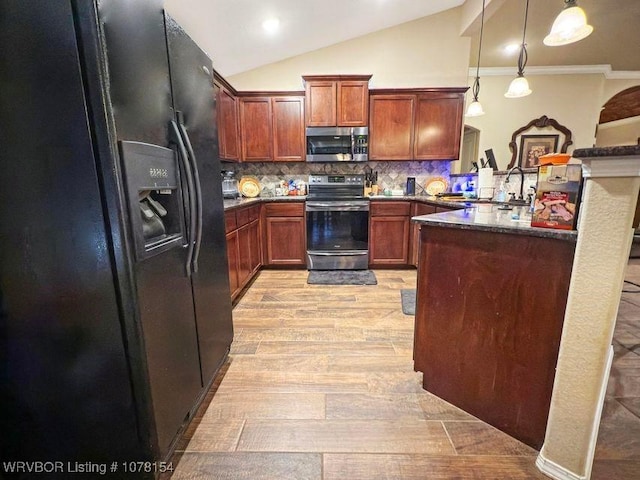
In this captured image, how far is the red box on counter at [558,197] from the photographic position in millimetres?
1048

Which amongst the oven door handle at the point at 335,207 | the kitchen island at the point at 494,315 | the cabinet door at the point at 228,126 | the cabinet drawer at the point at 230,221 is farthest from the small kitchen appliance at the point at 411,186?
the kitchen island at the point at 494,315

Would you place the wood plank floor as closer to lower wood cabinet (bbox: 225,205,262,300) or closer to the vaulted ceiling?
lower wood cabinet (bbox: 225,205,262,300)

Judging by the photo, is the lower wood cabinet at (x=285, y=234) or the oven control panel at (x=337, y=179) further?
the oven control panel at (x=337, y=179)

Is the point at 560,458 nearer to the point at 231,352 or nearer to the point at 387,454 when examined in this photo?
the point at 387,454

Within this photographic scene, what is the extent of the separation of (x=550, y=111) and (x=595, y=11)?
2140 mm

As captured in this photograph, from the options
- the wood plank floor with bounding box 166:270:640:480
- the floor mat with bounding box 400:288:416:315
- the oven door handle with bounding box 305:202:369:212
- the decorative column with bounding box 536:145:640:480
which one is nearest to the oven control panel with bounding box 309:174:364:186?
the oven door handle with bounding box 305:202:369:212

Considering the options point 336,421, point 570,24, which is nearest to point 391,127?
point 570,24

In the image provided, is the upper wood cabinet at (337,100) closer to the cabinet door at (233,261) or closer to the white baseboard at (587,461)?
the cabinet door at (233,261)

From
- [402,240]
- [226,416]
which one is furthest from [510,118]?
[226,416]

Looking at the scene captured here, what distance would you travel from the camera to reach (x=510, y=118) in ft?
17.2

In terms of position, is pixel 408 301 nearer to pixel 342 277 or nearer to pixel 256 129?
pixel 342 277

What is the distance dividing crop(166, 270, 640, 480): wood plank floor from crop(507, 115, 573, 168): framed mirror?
164 inches

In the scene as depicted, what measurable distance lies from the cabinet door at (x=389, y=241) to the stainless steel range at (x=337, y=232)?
0.31 feet

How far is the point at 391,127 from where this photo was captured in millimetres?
3666
